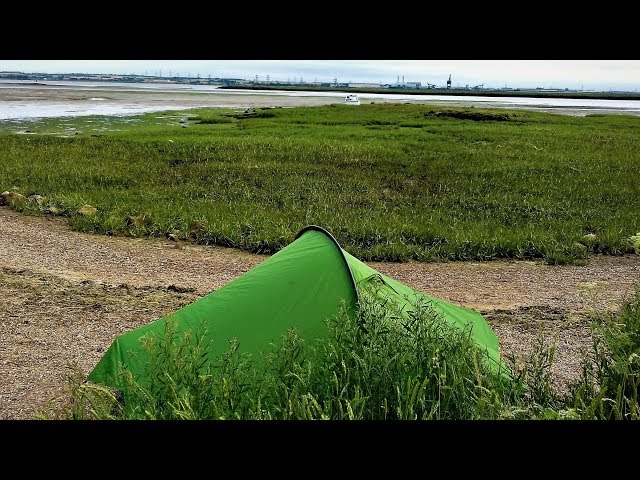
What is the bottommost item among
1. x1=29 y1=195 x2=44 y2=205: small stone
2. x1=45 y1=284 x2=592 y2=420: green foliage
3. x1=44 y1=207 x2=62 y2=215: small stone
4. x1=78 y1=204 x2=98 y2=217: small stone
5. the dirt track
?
the dirt track

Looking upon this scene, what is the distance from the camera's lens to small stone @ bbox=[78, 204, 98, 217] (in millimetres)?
14569

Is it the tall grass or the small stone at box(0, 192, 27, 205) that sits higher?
the tall grass

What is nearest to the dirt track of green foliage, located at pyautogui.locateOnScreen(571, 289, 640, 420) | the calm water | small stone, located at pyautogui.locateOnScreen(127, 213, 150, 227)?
green foliage, located at pyautogui.locateOnScreen(571, 289, 640, 420)

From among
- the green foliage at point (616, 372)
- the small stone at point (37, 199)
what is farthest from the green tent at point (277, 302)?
the small stone at point (37, 199)

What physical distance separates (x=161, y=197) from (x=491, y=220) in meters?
8.27

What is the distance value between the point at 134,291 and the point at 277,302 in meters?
4.39

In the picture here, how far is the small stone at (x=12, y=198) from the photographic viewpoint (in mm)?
15704

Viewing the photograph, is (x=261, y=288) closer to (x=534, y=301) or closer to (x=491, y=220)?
(x=534, y=301)

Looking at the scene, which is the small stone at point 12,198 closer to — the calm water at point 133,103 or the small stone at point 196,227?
the small stone at point 196,227

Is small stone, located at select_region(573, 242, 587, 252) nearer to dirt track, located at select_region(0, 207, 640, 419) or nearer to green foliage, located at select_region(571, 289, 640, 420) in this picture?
dirt track, located at select_region(0, 207, 640, 419)

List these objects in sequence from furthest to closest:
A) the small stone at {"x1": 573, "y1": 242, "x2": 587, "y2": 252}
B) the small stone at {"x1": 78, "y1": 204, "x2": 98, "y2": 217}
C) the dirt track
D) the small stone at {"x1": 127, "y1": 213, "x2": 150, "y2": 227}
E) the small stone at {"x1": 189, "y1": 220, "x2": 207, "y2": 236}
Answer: the small stone at {"x1": 78, "y1": 204, "x2": 98, "y2": 217}
the small stone at {"x1": 127, "y1": 213, "x2": 150, "y2": 227}
the small stone at {"x1": 189, "y1": 220, "x2": 207, "y2": 236}
the small stone at {"x1": 573, "y1": 242, "x2": 587, "y2": 252}
the dirt track

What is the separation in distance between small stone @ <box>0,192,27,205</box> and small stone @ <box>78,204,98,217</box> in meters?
1.91

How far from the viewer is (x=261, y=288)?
6.26 metres
